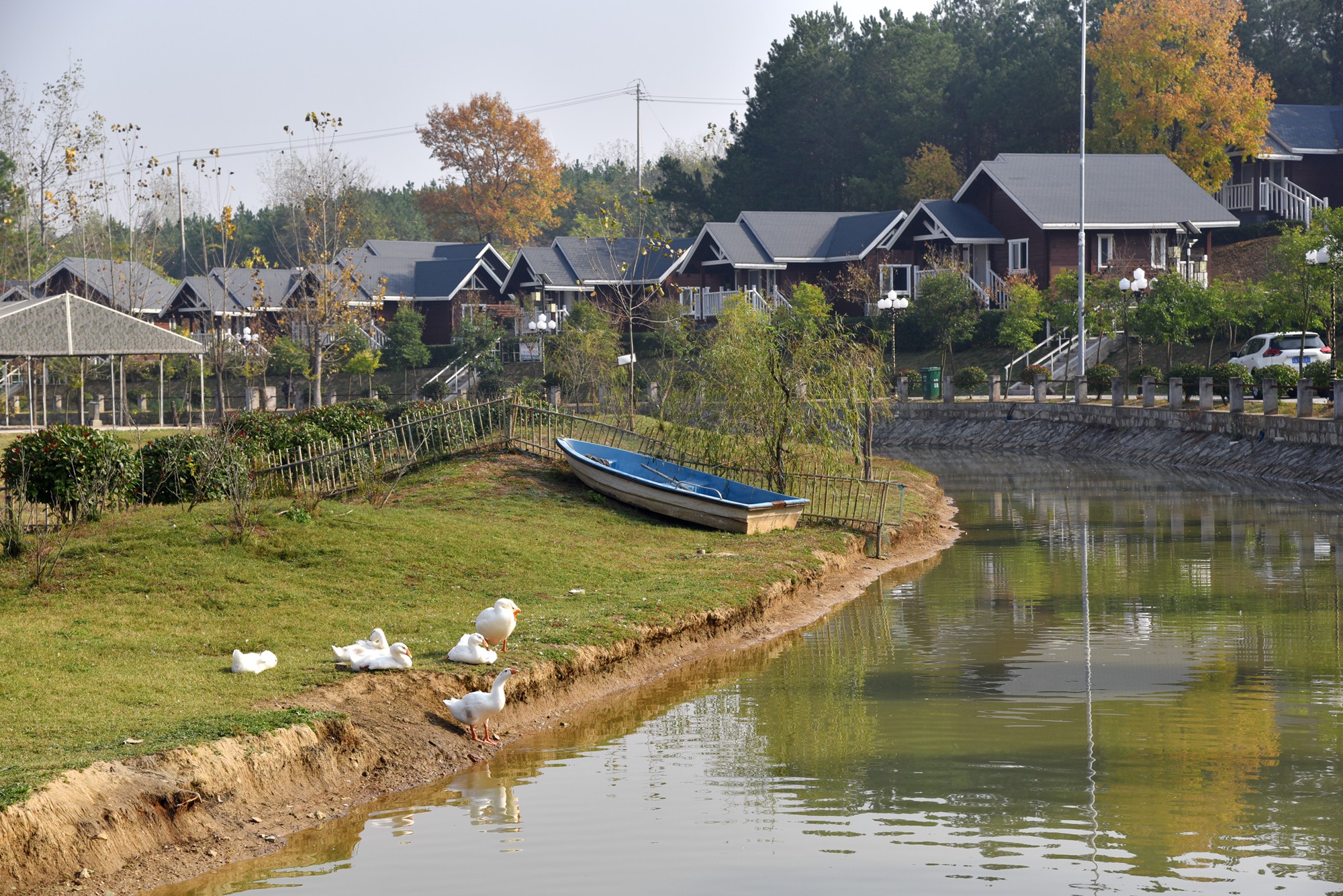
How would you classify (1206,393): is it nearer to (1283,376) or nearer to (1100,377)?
(1283,376)

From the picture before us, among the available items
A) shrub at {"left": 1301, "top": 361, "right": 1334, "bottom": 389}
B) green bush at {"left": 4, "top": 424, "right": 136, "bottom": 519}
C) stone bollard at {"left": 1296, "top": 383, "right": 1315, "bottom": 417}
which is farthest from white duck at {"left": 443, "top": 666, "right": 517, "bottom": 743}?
shrub at {"left": 1301, "top": 361, "right": 1334, "bottom": 389}

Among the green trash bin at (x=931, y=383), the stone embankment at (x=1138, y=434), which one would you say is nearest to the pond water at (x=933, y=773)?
the stone embankment at (x=1138, y=434)

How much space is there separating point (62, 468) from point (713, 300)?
5524 centimetres

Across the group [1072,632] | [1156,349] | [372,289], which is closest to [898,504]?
[1072,632]

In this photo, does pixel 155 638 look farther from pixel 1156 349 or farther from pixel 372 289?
pixel 372 289

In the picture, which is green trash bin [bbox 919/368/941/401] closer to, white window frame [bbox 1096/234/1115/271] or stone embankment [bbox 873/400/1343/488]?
stone embankment [bbox 873/400/1343/488]

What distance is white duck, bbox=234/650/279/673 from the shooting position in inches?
489

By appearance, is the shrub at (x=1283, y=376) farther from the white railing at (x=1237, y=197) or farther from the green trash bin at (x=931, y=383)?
the white railing at (x=1237, y=197)

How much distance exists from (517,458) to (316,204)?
20.5 metres

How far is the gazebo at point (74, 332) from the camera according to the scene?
1286 inches

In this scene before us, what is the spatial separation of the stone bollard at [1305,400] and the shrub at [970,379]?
733 inches

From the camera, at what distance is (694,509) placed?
2255 cm

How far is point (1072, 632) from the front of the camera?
1703 centimetres

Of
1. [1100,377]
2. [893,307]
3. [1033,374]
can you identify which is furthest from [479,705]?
[893,307]
